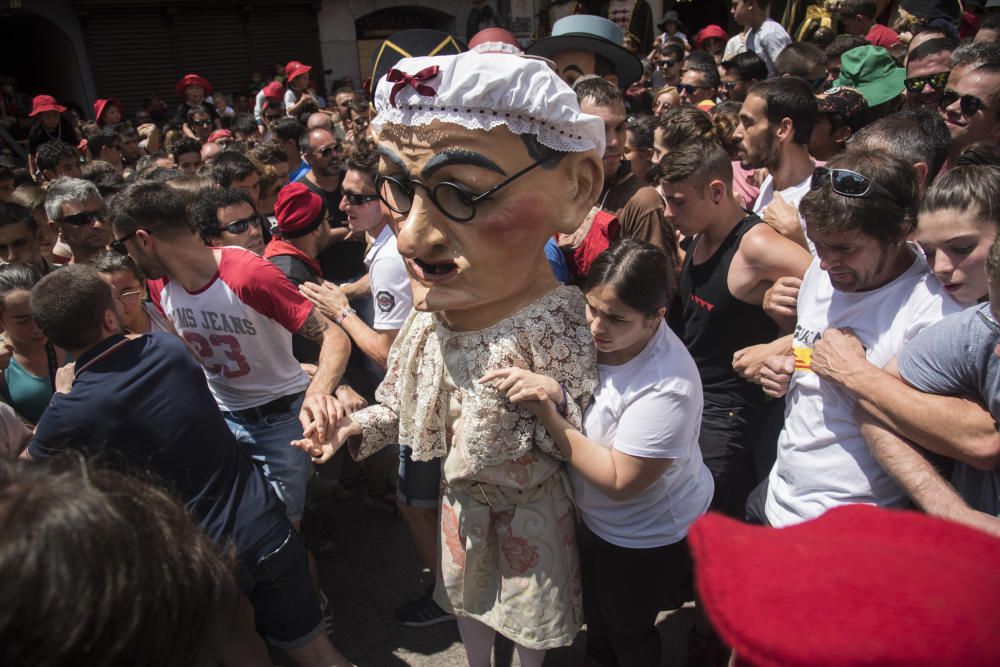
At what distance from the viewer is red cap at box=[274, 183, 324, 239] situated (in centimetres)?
370

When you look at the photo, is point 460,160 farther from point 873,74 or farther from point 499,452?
point 873,74

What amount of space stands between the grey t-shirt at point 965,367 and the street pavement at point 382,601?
1.48 metres

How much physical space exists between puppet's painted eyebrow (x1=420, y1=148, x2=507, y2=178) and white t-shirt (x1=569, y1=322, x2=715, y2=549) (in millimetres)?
688

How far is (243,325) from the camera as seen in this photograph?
107 inches

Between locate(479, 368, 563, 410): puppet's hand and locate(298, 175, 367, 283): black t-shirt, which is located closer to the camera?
locate(479, 368, 563, 410): puppet's hand

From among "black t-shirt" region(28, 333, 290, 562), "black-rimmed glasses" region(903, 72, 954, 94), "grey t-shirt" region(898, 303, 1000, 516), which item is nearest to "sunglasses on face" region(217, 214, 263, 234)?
"black t-shirt" region(28, 333, 290, 562)

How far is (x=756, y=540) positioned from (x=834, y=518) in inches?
4.4

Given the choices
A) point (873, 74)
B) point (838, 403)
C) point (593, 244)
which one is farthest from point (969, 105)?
point (838, 403)

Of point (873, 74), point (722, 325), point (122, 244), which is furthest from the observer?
point (873, 74)

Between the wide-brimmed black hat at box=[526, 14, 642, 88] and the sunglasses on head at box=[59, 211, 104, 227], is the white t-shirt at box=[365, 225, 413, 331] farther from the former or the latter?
the wide-brimmed black hat at box=[526, 14, 642, 88]

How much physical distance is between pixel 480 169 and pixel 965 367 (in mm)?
1237

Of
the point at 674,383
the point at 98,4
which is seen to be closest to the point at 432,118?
the point at 674,383

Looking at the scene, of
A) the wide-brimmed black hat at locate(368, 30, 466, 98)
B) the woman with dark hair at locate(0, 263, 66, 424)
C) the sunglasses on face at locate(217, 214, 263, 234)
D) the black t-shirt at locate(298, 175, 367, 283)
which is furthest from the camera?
the black t-shirt at locate(298, 175, 367, 283)

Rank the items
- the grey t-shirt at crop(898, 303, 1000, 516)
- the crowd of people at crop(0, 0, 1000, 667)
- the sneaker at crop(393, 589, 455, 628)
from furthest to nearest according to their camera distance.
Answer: the sneaker at crop(393, 589, 455, 628)
the grey t-shirt at crop(898, 303, 1000, 516)
the crowd of people at crop(0, 0, 1000, 667)
